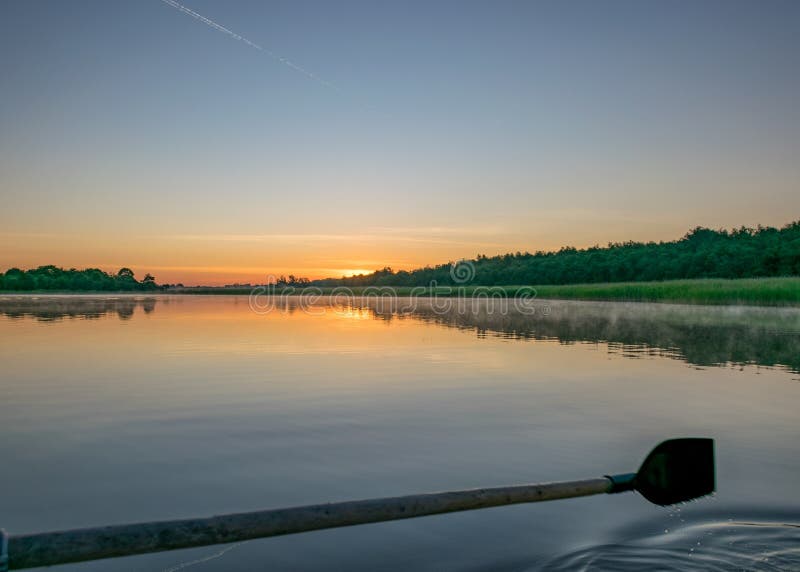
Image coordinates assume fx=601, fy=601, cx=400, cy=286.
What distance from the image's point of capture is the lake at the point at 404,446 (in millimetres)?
5297

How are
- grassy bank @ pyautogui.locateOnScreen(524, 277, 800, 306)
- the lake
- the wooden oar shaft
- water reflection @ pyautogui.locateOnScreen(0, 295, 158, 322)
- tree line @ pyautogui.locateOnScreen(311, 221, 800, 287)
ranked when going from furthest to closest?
1. tree line @ pyautogui.locateOnScreen(311, 221, 800, 287)
2. grassy bank @ pyautogui.locateOnScreen(524, 277, 800, 306)
3. water reflection @ pyautogui.locateOnScreen(0, 295, 158, 322)
4. the lake
5. the wooden oar shaft

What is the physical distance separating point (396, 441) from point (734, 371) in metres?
11.2

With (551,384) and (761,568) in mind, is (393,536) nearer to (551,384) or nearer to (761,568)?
(761,568)

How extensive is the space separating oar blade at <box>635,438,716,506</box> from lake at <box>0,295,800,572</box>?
0.57 metres

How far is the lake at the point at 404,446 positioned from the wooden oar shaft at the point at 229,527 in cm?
131

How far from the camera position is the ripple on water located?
4.95 metres

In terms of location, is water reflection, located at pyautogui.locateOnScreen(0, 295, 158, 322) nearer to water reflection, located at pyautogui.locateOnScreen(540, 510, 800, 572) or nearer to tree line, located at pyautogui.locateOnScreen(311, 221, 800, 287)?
water reflection, located at pyautogui.locateOnScreen(540, 510, 800, 572)

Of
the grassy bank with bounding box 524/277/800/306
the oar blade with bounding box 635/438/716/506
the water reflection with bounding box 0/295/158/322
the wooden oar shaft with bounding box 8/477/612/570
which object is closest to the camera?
the wooden oar shaft with bounding box 8/477/612/570

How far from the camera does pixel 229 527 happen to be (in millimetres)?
3369

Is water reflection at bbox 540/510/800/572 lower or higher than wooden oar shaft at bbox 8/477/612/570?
lower

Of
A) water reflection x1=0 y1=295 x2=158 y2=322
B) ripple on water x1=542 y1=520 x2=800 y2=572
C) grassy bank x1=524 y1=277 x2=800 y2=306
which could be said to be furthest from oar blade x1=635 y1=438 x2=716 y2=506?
grassy bank x1=524 y1=277 x2=800 y2=306

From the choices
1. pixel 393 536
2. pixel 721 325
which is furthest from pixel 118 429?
pixel 721 325

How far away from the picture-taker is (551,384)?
45.4 feet

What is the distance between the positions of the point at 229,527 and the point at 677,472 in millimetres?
3689
